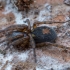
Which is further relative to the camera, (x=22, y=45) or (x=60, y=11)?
(x=60, y=11)

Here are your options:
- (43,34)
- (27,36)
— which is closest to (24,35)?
(27,36)

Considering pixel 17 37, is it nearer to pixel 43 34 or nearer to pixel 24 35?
pixel 24 35

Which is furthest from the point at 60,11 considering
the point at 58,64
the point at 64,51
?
the point at 58,64

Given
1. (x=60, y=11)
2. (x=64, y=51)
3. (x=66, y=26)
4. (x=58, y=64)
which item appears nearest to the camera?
(x=58, y=64)

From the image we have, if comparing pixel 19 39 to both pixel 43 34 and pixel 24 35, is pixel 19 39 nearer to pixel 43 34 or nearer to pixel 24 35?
pixel 24 35

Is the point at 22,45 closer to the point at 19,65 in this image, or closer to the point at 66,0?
the point at 19,65

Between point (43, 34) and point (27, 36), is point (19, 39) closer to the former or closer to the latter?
point (27, 36)
